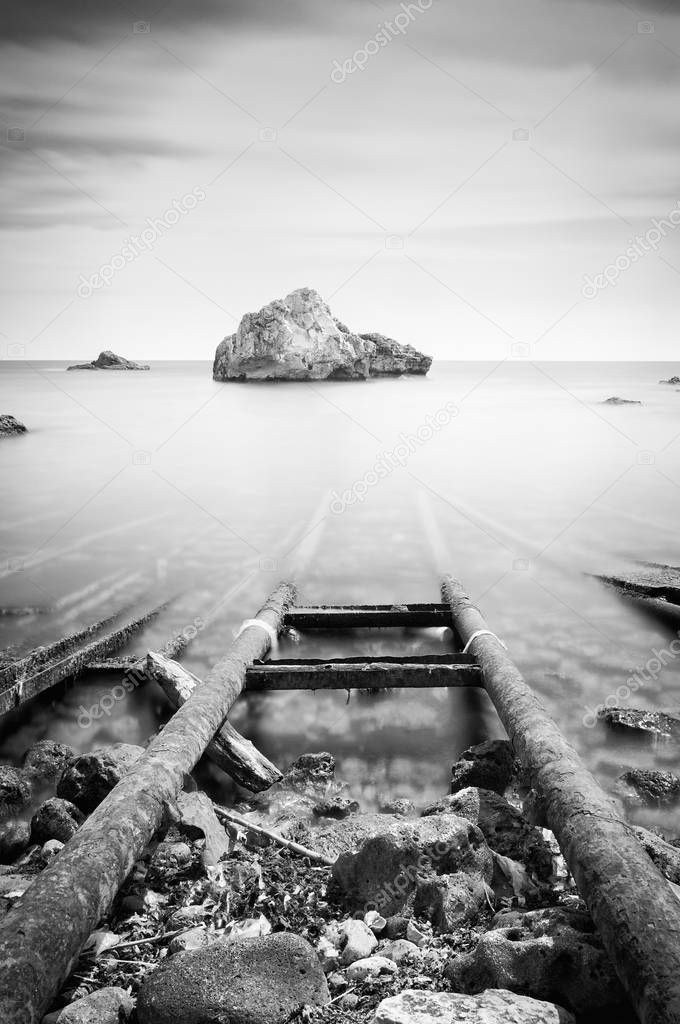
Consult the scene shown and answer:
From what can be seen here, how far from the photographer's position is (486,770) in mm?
5062

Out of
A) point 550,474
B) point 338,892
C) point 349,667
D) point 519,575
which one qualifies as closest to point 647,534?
point 519,575

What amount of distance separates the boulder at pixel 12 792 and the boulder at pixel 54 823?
0.69 metres

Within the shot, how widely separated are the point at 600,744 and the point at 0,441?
26.7 metres

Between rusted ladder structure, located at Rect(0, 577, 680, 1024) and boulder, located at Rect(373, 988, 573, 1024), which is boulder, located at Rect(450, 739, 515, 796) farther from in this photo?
boulder, located at Rect(373, 988, 573, 1024)

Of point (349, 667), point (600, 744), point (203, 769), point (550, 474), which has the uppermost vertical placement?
point (550, 474)

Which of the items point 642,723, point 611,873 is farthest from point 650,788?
point 611,873

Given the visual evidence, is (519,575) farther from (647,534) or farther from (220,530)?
(220,530)

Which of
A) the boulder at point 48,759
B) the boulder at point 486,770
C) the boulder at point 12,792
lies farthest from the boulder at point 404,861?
the boulder at point 48,759

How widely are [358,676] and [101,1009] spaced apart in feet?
10.8

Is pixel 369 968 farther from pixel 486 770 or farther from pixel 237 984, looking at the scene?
pixel 486 770

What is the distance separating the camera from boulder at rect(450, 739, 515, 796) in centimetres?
502

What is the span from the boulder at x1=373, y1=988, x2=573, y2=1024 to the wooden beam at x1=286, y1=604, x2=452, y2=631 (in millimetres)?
5061

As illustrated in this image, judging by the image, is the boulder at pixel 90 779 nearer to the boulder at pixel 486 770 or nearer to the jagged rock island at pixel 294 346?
the boulder at pixel 486 770

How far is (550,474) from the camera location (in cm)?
2161
